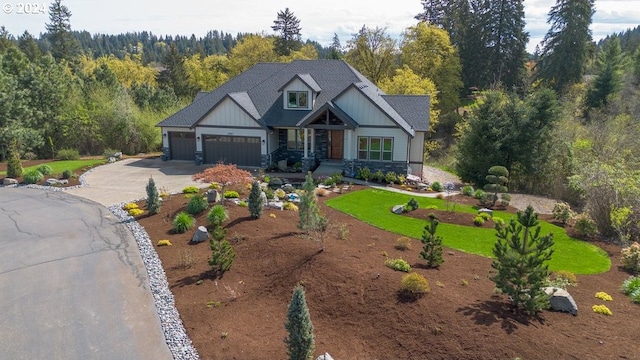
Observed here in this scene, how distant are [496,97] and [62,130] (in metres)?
32.9

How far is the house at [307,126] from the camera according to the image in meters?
26.5

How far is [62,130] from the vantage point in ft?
107

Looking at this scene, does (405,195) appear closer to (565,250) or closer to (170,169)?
(565,250)

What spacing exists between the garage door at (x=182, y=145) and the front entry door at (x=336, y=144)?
10116 mm

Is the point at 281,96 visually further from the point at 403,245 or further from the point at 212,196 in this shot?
the point at 403,245

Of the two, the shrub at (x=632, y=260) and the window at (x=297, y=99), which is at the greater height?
the window at (x=297, y=99)

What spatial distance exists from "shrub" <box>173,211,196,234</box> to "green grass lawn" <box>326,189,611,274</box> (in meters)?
6.95

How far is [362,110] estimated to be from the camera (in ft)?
86.8

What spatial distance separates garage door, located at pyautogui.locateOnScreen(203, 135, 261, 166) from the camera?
2856 centimetres

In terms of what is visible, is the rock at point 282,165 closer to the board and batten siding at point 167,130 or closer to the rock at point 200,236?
the board and batten siding at point 167,130

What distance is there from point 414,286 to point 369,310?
1.23 metres

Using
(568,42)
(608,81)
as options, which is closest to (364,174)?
(608,81)

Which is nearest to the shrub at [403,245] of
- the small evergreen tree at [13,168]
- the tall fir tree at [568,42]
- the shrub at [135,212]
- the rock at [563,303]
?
the rock at [563,303]

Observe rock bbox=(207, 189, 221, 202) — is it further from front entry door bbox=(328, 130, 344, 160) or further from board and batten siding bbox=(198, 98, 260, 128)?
front entry door bbox=(328, 130, 344, 160)
